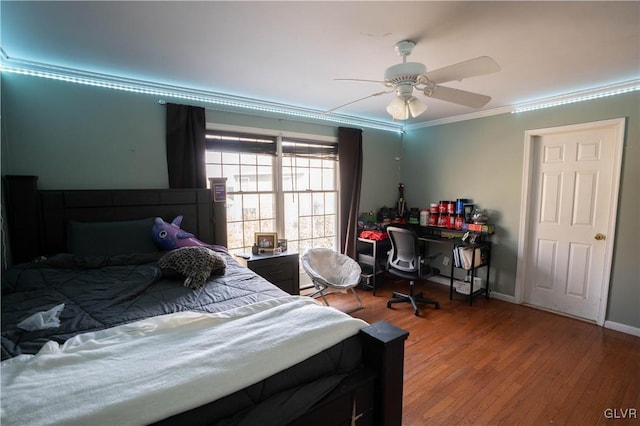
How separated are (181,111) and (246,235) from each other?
152 cm

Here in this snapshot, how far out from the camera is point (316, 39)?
6.46 feet

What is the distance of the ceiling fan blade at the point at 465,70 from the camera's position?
1.60m

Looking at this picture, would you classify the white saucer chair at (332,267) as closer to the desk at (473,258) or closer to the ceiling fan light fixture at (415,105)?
the desk at (473,258)

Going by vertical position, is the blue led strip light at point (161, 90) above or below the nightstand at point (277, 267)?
above

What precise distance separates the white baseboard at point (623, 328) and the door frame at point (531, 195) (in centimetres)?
5

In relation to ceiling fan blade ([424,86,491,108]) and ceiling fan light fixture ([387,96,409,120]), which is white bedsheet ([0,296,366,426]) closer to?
ceiling fan light fixture ([387,96,409,120])

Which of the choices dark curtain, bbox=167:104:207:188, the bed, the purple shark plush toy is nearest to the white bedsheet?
the bed

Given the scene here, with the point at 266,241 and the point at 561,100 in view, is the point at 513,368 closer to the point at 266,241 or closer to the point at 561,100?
the point at 266,241

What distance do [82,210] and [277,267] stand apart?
71.2 inches

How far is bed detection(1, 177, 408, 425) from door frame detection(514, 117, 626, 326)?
298cm

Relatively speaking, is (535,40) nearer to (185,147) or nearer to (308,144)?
(308,144)

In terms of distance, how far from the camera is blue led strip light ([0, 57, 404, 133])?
2393 mm

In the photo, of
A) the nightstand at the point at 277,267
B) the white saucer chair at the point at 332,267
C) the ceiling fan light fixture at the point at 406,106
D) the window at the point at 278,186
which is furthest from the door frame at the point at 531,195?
the nightstand at the point at 277,267

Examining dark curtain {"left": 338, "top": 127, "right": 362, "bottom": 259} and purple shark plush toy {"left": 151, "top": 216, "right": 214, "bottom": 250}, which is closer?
purple shark plush toy {"left": 151, "top": 216, "right": 214, "bottom": 250}
